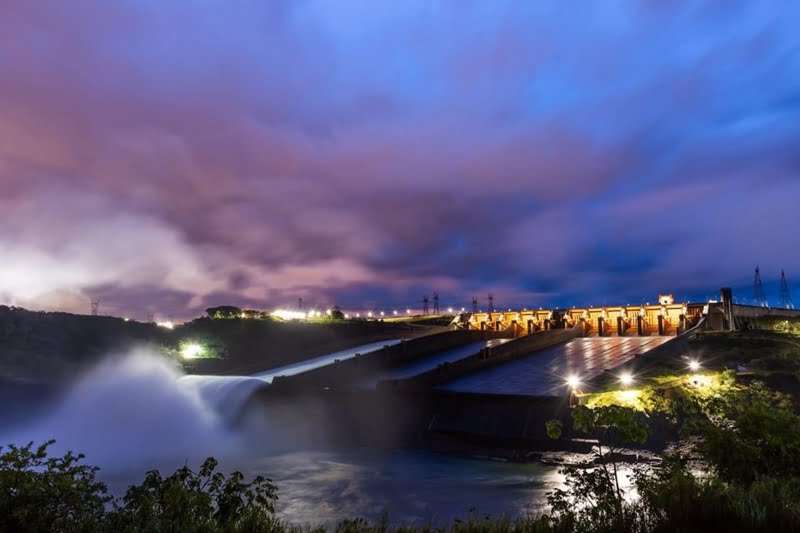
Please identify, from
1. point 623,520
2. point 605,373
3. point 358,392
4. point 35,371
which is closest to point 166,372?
point 35,371

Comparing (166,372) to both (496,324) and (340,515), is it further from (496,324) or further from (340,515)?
(496,324)

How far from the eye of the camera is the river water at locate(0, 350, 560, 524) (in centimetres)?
1661

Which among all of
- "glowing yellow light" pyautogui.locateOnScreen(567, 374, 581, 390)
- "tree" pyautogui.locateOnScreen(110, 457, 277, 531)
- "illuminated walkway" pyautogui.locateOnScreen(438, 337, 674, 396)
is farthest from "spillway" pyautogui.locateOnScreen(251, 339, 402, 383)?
"tree" pyautogui.locateOnScreen(110, 457, 277, 531)

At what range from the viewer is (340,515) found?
1599 cm

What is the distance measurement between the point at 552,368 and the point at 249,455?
17841mm

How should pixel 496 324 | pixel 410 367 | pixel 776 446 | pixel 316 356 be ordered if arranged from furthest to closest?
pixel 496 324 < pixel 316 356 < pixel 410 367 < pixel 776 446

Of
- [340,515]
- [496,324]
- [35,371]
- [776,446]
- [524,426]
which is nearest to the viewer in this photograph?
[776,446]

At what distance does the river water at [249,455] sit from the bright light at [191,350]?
28.2ft

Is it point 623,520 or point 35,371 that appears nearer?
point 623,520

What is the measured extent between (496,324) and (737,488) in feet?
150

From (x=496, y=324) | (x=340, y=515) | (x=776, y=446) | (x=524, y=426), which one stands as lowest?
(x=340, y=515)

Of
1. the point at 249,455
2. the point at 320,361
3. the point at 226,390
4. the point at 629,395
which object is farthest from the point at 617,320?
the point at 249,455

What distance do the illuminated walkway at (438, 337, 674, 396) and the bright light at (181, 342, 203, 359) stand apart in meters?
29.7

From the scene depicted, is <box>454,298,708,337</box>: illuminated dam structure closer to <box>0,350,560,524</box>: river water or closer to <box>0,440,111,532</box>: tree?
<box>0,350,560,524</box>: river water
